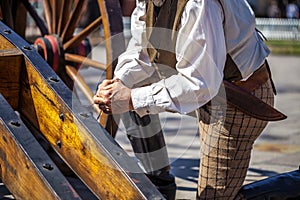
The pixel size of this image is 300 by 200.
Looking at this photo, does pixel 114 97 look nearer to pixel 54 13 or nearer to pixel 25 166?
pixel 25 166

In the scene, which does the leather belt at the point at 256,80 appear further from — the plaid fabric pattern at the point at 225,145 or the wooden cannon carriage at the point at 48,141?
the wooden cannon carriage at the point at 48,141

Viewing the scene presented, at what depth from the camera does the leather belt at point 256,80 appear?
9.16ft

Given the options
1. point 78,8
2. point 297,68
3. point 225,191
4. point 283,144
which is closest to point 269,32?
point 297,68

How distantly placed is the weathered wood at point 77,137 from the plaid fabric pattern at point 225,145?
1.57ft

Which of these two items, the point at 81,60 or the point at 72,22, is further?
the point at 72,22

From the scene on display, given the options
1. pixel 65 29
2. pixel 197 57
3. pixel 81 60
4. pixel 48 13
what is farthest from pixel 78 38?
pixel 197 57

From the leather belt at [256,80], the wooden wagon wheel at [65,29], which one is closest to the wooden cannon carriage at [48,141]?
the leather belt at [256,80]

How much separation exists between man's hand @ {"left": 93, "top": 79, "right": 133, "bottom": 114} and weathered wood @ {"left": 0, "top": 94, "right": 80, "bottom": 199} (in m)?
0.30

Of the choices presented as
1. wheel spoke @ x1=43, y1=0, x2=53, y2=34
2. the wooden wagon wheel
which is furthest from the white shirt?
wheel spoke @ x1=43, y1=0, x2=53, y2=34

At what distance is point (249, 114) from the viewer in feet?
9.02

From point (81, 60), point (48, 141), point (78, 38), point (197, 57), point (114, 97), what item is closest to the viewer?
point (197, 57)

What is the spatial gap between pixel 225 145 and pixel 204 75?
49cm

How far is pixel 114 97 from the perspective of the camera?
2584 mm

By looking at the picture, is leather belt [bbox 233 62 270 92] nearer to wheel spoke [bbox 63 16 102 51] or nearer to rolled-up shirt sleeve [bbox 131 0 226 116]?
rolled-up shirt sleeve [bbox 131 0 226 116]
